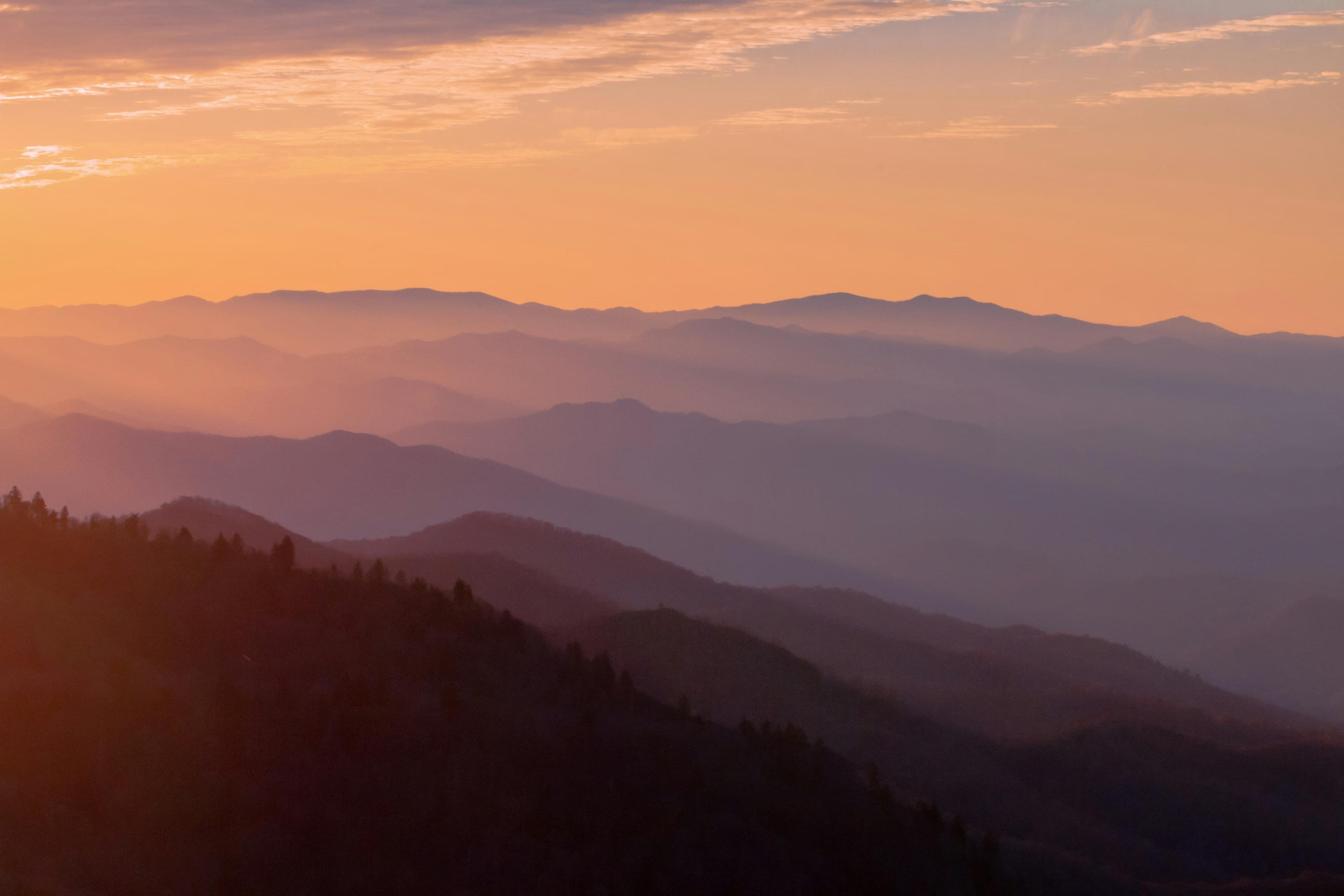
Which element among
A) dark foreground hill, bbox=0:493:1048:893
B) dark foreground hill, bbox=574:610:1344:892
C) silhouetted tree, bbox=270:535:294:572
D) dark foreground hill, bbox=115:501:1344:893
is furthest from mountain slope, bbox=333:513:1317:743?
silhouetted tree, bbox=270:535:294:572

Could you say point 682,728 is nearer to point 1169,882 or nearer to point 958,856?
point 958,856

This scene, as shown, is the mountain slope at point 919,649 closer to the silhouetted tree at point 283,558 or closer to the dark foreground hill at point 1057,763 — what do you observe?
the dark foreground hill at point 1057,763

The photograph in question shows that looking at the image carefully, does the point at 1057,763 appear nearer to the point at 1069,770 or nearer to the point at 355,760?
the point at 1069,770

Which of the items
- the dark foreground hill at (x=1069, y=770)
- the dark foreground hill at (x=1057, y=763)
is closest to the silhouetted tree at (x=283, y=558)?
the dark foreground hill at (x=1057, y=763)

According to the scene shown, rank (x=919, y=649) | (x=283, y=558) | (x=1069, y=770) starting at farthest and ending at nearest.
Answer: (x=919, y=649), (x=1069, y=770), (x=283, y=558)

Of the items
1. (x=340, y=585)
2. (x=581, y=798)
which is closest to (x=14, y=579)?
(x=340, y=585)

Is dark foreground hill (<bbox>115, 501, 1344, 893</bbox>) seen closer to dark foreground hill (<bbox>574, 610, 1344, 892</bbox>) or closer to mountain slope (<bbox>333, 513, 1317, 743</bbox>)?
dark foreground hill (<bbox>574, 610, 1344, 892</bbox>)

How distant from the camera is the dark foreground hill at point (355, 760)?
24.7 meters

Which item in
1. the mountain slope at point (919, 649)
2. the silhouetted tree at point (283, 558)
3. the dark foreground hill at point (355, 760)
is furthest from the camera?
the mountain slope at point (919, 649)

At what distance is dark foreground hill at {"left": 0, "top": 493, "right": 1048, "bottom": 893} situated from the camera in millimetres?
24688

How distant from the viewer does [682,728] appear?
41406mm

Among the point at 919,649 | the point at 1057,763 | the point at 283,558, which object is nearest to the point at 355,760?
the point at 283,558

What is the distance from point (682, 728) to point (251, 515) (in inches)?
3012

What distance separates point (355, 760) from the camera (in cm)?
2983
